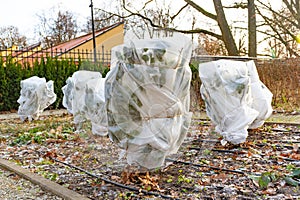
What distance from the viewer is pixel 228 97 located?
498 centimetres

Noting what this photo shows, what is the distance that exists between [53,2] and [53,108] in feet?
62.7

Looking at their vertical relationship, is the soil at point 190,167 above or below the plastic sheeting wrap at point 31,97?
below

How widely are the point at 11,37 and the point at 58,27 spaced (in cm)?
380

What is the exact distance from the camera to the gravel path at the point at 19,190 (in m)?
3.27

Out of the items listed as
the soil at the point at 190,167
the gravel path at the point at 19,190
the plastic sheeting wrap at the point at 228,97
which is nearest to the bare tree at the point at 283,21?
the soil at the point at 190,167

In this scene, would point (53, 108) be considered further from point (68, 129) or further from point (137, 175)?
point (137, 175)

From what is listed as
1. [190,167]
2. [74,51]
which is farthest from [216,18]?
[190,167]

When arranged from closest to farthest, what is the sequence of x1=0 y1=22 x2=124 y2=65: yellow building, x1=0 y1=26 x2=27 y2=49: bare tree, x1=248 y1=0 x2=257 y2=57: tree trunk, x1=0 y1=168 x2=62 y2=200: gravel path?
x1=0 y1=168 x2=62 y2=200: gravel path
x1=0 y1=22 x2=124 y2=65: yellow building
x1=248 y1=0 x2=257 y2=57: tree trunk
x1=0 y1=26 x2=27 y2=49: bare tree

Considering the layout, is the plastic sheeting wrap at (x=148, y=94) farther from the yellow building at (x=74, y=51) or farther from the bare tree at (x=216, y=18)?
the bare tree at (x=216, y=18)

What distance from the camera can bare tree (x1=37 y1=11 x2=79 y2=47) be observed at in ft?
92.5

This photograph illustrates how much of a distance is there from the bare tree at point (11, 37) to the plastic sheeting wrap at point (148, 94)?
24804mm

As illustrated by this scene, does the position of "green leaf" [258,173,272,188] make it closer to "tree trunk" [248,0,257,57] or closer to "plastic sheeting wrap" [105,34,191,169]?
"plastic sheeting wrap" [105,34,191,169]

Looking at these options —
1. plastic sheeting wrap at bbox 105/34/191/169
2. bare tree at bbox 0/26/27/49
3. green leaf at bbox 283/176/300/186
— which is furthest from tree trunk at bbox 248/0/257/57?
bare tree at bbox 0/26/27/49

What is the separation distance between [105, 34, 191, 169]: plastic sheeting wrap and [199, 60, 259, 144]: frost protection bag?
5.91ft
